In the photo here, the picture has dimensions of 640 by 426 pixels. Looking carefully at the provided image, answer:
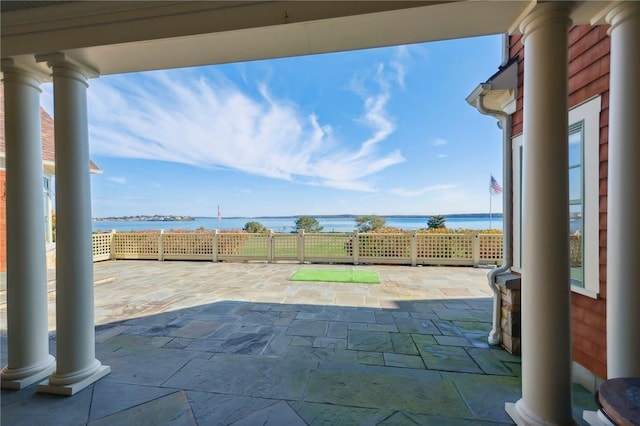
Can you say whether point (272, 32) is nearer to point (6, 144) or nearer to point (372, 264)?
point (6, 144)

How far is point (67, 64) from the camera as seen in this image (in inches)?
82.5

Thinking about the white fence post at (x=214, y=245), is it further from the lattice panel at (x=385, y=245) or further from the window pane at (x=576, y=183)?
the window pane at (x=576, y=183)

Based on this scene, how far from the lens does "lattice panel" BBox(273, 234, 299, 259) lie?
29.0 feet

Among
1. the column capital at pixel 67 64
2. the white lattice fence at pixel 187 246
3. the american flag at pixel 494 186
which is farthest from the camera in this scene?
the white lattice fence at pixel 187 246

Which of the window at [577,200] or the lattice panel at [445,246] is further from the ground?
the window at [577,200]

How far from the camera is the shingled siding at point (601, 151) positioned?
80.9 inches

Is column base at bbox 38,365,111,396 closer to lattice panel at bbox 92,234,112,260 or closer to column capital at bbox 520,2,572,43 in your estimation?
column capital at bbox 520,2,572,43

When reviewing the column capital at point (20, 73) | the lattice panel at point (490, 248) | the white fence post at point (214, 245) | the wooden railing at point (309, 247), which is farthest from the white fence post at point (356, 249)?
the column capital at point (20, 73)

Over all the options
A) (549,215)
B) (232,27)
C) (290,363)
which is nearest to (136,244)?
(290,363)

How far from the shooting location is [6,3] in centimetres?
190

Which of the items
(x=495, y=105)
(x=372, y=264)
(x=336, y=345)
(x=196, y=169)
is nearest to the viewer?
(x=336, y=345)

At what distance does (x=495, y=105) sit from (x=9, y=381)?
539 centimetres

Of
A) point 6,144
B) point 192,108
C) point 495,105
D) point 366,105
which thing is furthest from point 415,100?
point 6,144

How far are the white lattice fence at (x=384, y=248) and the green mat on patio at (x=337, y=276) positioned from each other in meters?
1.18
